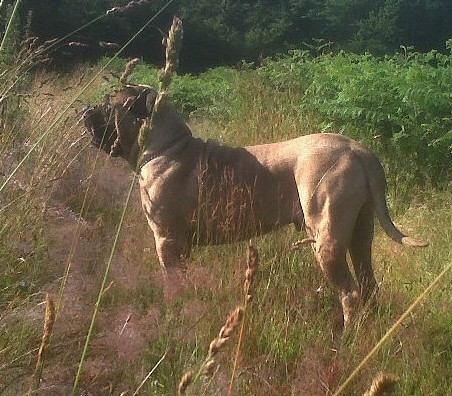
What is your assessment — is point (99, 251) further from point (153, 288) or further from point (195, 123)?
point (195, 123)

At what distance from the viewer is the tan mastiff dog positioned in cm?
383

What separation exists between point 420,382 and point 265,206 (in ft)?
4.95

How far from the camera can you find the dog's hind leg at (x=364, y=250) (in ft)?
13.2

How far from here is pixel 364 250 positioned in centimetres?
419

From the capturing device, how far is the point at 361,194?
3.84 metres

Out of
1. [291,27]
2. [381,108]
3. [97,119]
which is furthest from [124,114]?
[291,27]

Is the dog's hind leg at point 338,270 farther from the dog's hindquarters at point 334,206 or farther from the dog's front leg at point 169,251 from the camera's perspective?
the dog's front leg at point 169,251

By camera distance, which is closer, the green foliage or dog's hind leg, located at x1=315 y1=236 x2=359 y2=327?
dog's hind leg, located at x1=315 y1=236 x2=359 y2=327

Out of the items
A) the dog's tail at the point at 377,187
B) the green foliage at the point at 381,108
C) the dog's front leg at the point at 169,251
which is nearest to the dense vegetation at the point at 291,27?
the green foliage at the point at 381,108

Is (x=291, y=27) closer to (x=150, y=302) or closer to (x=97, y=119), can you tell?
(x=97, y=119)

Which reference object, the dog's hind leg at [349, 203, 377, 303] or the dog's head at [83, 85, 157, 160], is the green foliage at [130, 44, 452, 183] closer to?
the dog's hind leg at [349, 203, 377, 303]

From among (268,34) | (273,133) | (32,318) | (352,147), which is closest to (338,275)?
(352,147)

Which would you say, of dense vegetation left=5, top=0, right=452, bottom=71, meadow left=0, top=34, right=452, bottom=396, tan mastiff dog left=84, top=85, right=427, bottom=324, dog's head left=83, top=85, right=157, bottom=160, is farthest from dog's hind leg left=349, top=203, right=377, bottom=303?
dense vegetation left=5, top=0, right=452, bottom=71

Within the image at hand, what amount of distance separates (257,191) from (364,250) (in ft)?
2.28
